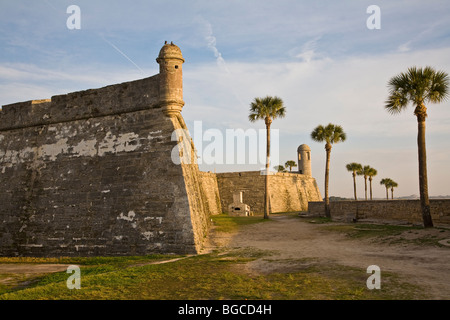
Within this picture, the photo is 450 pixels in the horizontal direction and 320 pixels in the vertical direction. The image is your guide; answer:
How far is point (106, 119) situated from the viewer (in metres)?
14.7

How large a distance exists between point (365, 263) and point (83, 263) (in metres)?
9.84

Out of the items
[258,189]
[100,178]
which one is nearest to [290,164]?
[258,189]

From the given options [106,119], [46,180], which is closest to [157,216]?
[106,119]

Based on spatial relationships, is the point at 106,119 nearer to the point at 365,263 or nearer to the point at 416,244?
the point at 365,263

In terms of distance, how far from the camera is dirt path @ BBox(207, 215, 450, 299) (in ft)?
23.6

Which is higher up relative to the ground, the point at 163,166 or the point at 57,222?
the point at 163,166

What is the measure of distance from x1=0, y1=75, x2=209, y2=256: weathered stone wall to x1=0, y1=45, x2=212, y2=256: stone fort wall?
4 cm

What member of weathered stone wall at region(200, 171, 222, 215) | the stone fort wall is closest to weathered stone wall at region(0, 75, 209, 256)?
the stone fort wall

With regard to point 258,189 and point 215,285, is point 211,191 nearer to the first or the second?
point 258,189

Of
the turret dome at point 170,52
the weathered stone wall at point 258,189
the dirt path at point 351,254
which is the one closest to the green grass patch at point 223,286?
the dirt path at point 351,254

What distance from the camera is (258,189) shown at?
131ft

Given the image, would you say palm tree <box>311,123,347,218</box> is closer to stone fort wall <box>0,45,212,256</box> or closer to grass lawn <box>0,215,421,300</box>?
stone fort wall <box>0,45,212,256</box>

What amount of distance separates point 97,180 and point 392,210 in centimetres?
1735
